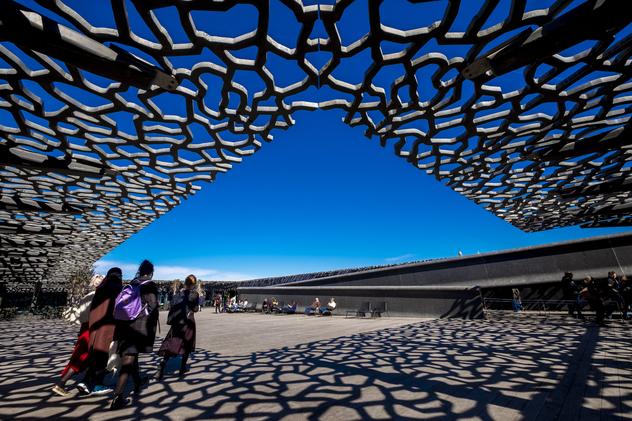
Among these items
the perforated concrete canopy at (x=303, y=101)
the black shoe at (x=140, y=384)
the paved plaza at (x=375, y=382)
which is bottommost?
the paved plaza at (x=375, y=382)

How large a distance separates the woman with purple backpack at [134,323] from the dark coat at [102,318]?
0.69 ft

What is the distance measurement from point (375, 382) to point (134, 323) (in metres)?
3.65

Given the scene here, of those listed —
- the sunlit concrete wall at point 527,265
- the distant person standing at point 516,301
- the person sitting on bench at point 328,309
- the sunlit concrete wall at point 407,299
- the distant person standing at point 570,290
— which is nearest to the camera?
the distant person standing at point 570,290

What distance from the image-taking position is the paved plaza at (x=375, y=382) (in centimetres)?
328

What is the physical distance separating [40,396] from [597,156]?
57.4ft

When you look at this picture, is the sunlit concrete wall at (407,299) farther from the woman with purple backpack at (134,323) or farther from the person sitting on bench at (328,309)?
the woman with purple backpack at (134,323)

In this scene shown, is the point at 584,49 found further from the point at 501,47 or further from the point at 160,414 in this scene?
the point at 160,414

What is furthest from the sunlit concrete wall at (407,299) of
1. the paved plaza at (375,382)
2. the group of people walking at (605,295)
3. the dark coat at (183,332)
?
the dark coat at (183,332)

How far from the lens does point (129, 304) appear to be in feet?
13.4

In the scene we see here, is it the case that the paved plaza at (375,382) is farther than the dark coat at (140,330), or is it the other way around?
the dark coat at (140,330)

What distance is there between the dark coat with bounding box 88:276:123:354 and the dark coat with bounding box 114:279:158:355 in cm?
23

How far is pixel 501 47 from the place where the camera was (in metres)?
6.11

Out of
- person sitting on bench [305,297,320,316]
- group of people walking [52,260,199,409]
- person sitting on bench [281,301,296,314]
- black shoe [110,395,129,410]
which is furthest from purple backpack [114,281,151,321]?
person sitting on bench [281,301,296,314]

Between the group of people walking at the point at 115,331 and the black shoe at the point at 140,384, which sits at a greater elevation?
the group of people walking at the point at 115,331
